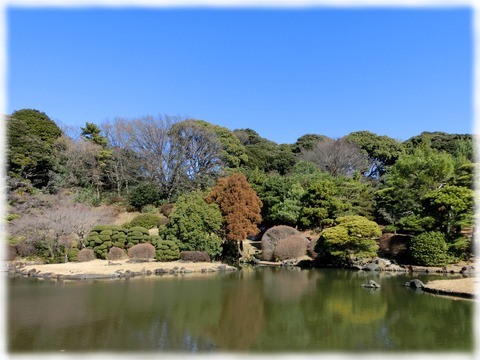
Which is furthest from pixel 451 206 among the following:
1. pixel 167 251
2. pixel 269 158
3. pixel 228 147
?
pixel 269 158

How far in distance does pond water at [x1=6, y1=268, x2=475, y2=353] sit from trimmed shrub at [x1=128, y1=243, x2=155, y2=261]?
12.4 ft

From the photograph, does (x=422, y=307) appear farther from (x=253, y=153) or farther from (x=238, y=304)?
(x=253, y=153)

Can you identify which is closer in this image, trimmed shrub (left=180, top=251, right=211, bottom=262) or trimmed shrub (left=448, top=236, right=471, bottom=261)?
trimmed shrub (left=448, top=236, right=471, bottom=261)

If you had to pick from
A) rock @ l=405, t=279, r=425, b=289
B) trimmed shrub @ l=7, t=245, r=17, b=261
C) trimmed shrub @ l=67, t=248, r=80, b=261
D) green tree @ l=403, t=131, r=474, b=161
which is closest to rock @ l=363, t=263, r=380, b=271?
rock @ l=405, t=279, r=425, b=289

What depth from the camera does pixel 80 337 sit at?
6.95 m

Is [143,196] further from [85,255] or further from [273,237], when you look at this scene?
[273,237]

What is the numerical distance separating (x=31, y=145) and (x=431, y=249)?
25198 millimetres

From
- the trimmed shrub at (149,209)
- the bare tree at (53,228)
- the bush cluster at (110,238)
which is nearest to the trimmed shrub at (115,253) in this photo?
the bush cluster at (110,238)

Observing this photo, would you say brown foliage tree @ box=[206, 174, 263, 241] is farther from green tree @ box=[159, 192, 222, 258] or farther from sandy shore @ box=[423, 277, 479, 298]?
A: sandy shore @ box=[423, 277, 479, 298]

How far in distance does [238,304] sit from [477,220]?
11.7 m

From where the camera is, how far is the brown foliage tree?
767 inches

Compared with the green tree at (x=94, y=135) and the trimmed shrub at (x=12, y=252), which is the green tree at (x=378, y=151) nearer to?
the green tree at (x=94, y=135)

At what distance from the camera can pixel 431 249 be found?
16.6 metres

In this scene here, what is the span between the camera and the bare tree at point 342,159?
3307 cm
